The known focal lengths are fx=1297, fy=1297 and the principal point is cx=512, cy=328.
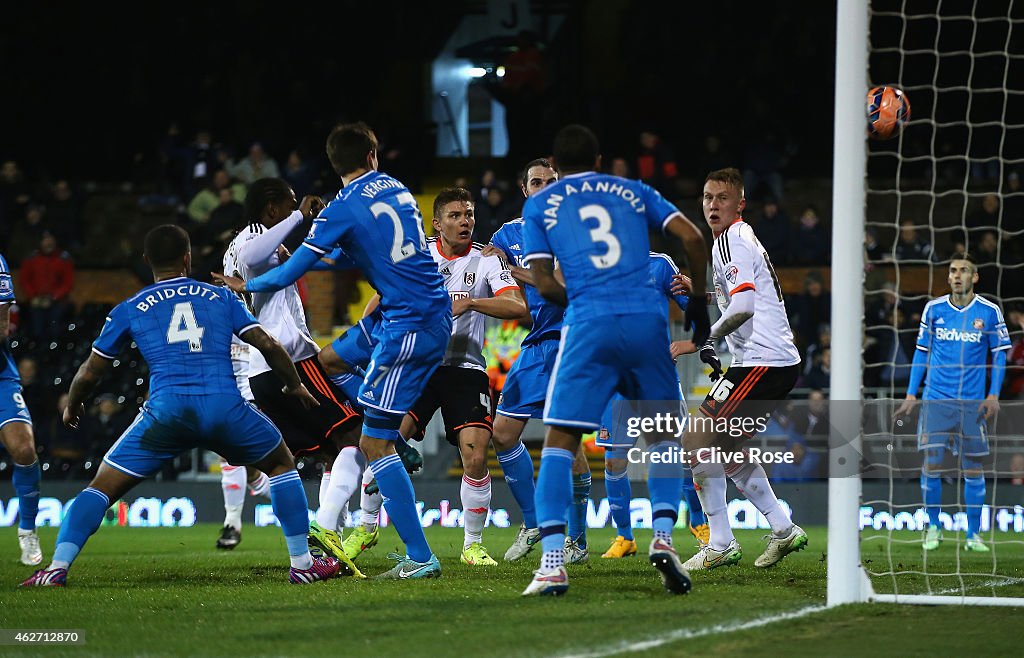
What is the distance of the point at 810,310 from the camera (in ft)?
53.7

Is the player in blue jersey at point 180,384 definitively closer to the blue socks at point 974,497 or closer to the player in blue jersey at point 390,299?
the player in blue jersey at point 390,299

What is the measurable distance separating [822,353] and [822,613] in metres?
10.1

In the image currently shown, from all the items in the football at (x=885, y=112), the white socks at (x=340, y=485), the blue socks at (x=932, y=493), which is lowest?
the blue socks at (x=932, y=493)

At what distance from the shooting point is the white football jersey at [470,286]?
335 inches

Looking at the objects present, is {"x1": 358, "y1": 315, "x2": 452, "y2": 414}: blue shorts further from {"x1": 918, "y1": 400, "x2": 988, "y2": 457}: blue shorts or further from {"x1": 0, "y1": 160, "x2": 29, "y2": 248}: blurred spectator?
{"x1": 0, "y1": 160, "x2": 29, "y2": 248}: blurred spectator

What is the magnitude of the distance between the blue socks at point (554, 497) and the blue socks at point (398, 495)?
978mm

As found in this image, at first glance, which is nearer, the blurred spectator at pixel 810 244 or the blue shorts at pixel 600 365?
the blue shorts at pixel 600 365

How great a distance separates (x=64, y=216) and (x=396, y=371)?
14.4 metres

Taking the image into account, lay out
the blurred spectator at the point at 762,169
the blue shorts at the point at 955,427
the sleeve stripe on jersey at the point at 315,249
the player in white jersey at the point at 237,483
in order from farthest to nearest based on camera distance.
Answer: the blurred spectator at the point at 762,169
the blue shorts at the point at 955,427
the player in white jersey at the point at 237,483
the sleeve stripe on jersey at the point at 315,249

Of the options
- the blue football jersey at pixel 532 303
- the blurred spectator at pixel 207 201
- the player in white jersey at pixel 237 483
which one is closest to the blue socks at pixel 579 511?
the blue football jersey at pixel 532 303

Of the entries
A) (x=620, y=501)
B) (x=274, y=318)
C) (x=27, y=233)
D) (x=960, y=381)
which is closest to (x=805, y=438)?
(x=960, y=381)

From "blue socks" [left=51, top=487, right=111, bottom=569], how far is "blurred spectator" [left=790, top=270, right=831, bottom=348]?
11.0 meters

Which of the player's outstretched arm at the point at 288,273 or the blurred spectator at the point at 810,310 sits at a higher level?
the player's outstretched arm at the point at 288,273

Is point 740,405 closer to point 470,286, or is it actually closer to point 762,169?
point 470,286
